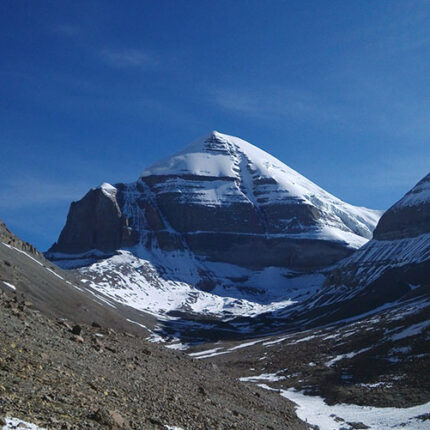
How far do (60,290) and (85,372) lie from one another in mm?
106739

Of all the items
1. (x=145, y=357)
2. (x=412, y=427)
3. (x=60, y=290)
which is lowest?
(x=412, y=427)

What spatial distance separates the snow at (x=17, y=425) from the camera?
52.7 feet

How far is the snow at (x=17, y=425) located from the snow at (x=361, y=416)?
30.7 m

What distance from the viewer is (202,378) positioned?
43.8m

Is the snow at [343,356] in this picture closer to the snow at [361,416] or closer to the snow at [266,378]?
the snow at [266,378]

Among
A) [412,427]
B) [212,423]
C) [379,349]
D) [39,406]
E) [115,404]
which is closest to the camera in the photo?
[39,406]

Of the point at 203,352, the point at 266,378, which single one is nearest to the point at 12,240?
the point at 203,352

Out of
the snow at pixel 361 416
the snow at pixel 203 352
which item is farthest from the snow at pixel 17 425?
the snow at pixel 203 352

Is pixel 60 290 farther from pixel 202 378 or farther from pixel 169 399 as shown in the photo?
pixel 169 399

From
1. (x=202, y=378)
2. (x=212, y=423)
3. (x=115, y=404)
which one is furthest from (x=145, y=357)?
(x=115, y=404)

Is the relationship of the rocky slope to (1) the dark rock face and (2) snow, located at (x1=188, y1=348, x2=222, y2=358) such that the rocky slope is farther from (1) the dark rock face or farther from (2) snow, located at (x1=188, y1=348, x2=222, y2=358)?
(2) snow, located at (x1=188, y1=348, x2=222, y2=358)

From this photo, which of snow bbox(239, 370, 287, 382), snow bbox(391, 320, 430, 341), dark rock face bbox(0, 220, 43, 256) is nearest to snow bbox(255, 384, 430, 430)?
snow bbox(239, 370, 287, 382)

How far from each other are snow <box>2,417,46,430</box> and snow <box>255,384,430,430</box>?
1210 inches

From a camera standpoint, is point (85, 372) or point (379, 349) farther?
point (379, 349)
